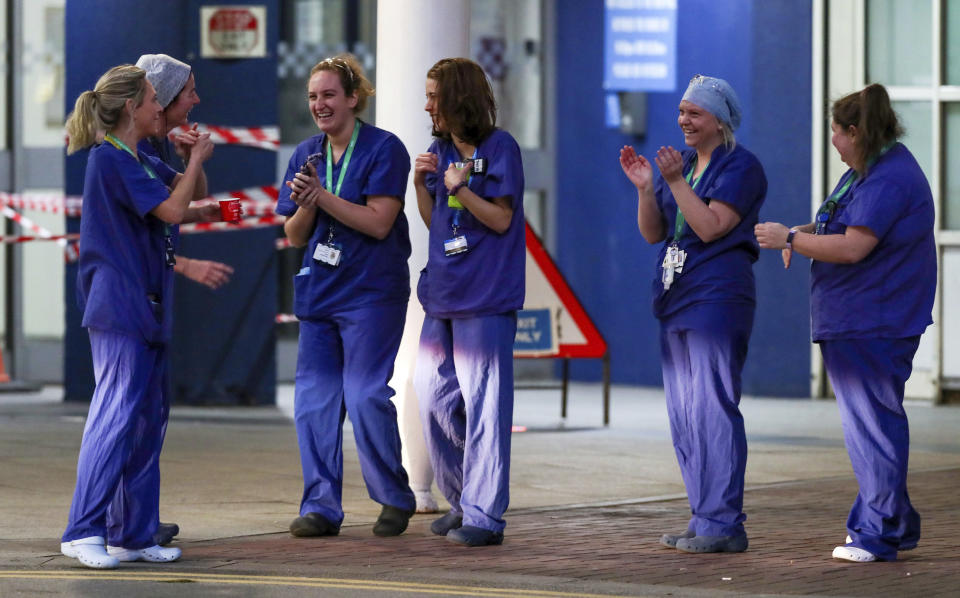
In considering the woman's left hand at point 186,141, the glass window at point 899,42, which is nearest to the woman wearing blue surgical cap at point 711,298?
the woman's left hand at point 186,141

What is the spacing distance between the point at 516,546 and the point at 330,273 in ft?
4.29

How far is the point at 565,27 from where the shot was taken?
17344mm

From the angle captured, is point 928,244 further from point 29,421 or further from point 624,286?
point 624,286

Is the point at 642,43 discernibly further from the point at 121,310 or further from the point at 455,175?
the point at 121,310

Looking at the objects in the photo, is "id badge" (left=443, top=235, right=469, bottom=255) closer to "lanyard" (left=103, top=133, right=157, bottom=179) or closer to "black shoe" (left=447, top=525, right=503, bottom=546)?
"black shoe" (left=447, top=525, right=503, bottom=546)

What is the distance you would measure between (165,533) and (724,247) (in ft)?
7.76

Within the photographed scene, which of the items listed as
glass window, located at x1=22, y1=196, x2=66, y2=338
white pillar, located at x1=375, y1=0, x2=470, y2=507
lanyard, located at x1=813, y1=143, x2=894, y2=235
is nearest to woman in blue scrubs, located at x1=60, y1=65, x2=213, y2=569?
white pillar, located at x1=375, y1=0, x2=470, y2=507

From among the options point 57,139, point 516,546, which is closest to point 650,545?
point 516,546

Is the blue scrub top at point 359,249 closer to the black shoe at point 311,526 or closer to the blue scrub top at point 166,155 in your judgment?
the blue scrub top at point 166,155

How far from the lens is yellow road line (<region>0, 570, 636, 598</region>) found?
5.91 metres

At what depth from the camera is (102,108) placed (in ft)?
21.2

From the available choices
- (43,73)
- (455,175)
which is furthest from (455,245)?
(43,73)

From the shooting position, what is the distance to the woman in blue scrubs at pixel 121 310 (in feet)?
20.9

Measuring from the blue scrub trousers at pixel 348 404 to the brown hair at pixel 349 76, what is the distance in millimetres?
858
